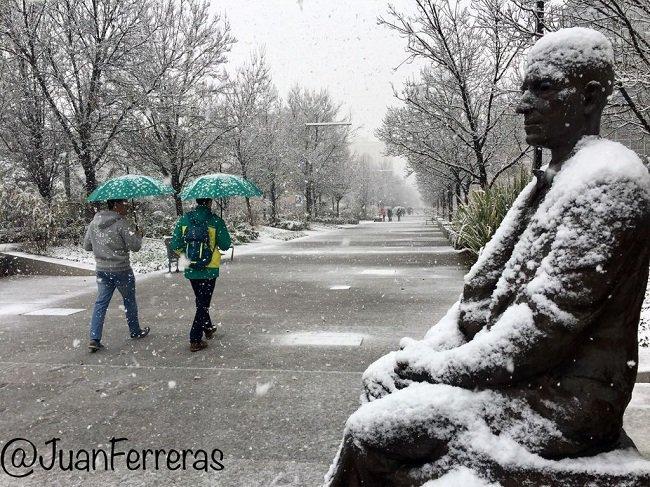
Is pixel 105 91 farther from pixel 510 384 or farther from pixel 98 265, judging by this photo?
pixel 510 384

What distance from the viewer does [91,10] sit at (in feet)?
53.9

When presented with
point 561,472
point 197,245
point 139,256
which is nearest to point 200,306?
point 197,245

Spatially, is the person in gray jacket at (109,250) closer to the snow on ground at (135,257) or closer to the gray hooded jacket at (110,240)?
the gray hooded jacket at (110,240)

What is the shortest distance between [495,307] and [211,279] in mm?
4765

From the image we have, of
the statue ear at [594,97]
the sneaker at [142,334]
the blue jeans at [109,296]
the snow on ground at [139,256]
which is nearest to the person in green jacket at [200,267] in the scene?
the blue jeans at [109,296]

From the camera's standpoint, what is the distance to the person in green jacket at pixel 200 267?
5973 millimetres

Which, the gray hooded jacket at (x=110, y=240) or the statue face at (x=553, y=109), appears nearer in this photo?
the statue face at (x=553, y=109)

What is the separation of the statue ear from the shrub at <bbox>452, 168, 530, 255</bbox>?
8687mm

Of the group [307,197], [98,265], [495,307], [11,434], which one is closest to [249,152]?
[307,197]

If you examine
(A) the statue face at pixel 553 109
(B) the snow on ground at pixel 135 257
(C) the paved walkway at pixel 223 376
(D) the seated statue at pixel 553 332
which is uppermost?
(A) the statue face at pixel 553 109

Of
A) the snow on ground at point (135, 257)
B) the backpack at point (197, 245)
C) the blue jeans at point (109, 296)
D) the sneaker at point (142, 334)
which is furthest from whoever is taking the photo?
the snow on ground at point (135, 257)

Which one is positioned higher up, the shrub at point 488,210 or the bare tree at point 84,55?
the bare tree at point 84,55

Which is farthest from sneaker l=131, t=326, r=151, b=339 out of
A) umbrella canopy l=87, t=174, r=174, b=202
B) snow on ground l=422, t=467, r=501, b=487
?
snow on ground l=422, t=467, r=501, b=487

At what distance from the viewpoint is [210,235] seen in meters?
6.01
